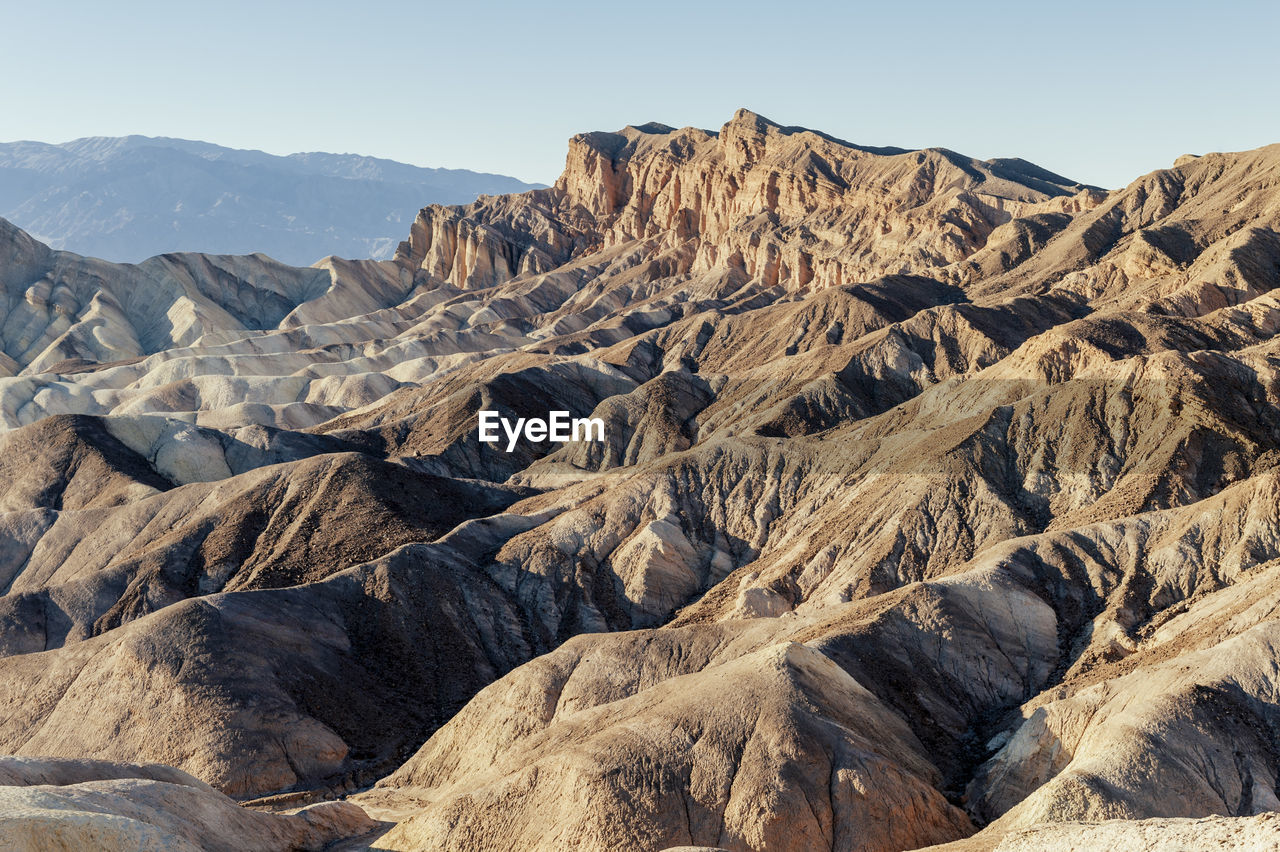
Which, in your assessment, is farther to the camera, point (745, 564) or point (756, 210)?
point (756, 210)

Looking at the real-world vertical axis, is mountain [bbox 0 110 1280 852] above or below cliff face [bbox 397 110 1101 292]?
below

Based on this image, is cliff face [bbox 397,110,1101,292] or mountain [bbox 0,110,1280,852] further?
cliff face [bbox 397,110,1101,292]

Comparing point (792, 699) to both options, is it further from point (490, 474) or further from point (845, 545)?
point (490, 474)

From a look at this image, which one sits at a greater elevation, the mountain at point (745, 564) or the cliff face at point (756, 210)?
the cliff face at point (756, 210)

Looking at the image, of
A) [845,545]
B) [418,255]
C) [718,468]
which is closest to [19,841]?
[845,545]

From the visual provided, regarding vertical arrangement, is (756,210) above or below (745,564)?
above
